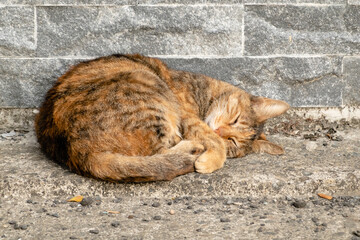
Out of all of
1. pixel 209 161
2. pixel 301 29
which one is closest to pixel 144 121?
pixel 209 161

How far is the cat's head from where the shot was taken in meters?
4.22

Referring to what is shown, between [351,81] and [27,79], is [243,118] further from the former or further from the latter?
[27,79]

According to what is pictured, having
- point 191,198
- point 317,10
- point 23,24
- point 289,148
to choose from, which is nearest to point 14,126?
point 23,24

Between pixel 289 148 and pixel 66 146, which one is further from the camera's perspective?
pixel 289 148

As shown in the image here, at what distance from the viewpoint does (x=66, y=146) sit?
3436 millimetres

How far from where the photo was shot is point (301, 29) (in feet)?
15.4

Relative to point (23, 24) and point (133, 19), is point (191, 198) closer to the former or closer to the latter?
point (133, 19)

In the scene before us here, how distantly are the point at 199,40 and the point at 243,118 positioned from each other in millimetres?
920

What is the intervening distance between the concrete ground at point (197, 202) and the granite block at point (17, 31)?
1063 millimetres

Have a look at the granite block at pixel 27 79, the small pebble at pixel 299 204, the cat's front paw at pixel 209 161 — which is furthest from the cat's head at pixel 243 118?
the granite block at pixel 27 79

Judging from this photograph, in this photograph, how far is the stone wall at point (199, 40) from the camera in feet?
14.9

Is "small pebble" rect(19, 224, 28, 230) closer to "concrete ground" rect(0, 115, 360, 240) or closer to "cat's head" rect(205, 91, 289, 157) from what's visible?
"concrete ground" rect(0, 115, 360, 240)

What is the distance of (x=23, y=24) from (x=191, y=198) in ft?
7.87

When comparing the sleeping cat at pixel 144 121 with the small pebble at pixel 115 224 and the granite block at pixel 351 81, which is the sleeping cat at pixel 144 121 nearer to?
the small pebble at pixel 115 224
